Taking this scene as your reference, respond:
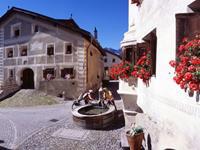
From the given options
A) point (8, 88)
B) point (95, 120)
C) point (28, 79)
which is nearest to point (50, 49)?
point (28, 79)

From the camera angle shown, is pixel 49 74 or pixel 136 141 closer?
pixel 136 141

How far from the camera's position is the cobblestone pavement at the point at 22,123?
8.64 metres

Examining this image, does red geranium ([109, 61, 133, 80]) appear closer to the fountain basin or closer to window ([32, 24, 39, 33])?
the fountain basin

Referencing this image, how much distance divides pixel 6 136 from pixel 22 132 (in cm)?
73

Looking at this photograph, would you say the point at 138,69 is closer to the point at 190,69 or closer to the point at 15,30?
the point at 190,69

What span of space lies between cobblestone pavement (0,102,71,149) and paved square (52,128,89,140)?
49.7 inches

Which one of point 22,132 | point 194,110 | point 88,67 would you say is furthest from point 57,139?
point 88,67

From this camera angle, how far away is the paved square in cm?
872

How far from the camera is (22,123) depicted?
11.3 meters

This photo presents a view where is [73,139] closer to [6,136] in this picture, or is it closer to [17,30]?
[6,136]

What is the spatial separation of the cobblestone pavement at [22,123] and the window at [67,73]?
400 centimetres

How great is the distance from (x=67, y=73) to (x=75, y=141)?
38.0 feet

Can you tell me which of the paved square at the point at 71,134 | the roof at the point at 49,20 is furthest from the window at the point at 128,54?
the roof at the point at 49,20

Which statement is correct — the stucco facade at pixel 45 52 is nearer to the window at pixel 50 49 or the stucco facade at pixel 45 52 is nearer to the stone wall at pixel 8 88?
the window at pixel 50 49
